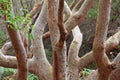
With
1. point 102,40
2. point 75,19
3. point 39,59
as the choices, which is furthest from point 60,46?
point 39,59

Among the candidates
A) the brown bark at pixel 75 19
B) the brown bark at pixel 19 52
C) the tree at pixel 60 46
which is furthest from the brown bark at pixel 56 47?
the brown bark at pixel 19 52

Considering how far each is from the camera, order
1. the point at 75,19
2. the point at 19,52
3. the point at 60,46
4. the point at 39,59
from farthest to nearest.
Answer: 1. the point at 39,59
2. the point at 75,19
3. the point at 19,52
4. the point at 60,46

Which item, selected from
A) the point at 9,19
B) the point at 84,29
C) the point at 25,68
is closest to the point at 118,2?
the point at 84,29

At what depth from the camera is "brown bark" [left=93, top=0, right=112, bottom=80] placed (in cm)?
304

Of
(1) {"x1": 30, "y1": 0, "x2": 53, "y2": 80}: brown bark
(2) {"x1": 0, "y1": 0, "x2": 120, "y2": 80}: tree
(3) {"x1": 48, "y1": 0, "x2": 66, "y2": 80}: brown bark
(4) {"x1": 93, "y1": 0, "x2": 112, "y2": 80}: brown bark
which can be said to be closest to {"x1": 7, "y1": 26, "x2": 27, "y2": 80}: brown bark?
(2) {"x1": 0, "y1": 0, "x2": 120, "y2": 80}: tree

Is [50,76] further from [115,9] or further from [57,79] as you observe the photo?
[115,9]

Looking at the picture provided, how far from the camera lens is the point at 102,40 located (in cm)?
321

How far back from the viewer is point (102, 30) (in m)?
3.15

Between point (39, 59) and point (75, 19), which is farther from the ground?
point (75, 19)

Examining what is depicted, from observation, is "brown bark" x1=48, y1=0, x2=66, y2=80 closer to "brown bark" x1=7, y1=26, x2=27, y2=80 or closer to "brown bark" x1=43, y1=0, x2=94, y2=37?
"brown bark" x1=43, y1=0, x2=94, y2=37

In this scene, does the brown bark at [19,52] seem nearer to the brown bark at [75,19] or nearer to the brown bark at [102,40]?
the brown bark at [75,19]

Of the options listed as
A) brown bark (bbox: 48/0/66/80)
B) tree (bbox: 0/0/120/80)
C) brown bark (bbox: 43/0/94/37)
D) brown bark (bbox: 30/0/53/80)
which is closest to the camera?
tree (bbox: 0/0/120/80)

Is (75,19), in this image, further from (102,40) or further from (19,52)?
(19,52)

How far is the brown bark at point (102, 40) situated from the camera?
3.04m
